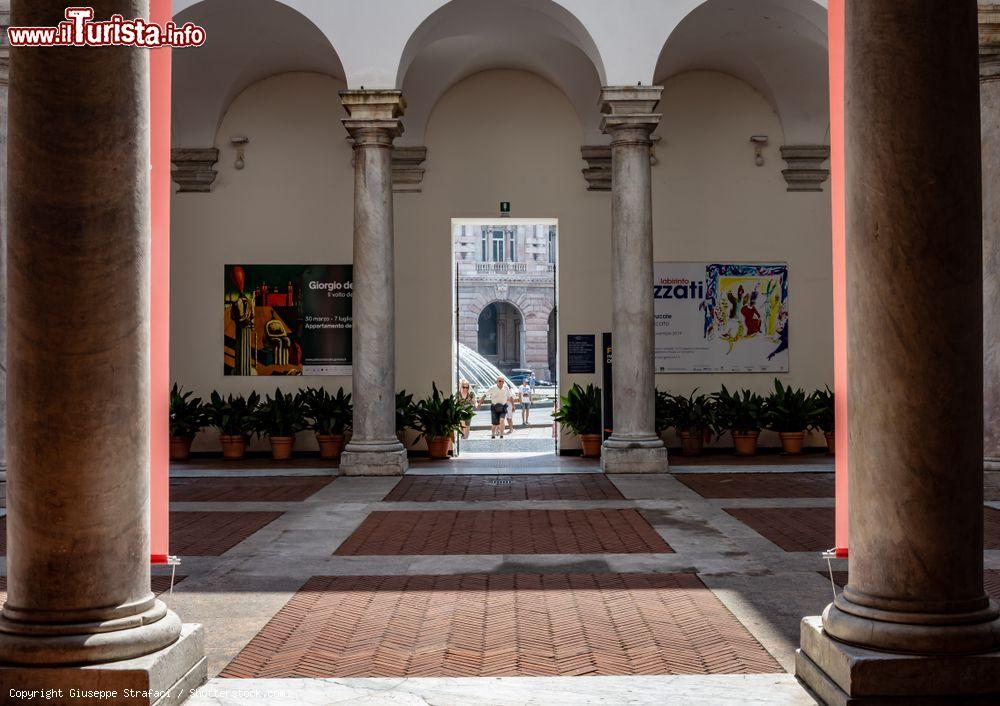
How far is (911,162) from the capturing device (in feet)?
12.1

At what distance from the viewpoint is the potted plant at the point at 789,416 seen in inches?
616

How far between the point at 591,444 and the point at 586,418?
0.43 metres

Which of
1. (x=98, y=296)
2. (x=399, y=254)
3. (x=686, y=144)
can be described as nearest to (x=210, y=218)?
(x=399, y=254)

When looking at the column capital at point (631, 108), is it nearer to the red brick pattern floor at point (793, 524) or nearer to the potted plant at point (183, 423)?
the red brick pattern floor at point (793, 524)

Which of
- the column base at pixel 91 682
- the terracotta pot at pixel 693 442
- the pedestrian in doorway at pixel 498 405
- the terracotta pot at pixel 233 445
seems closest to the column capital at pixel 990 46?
the terracotta pot at pixel 693 442

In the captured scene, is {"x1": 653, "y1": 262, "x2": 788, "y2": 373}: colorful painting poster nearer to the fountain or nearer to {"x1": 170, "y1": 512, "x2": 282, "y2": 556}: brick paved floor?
{"x1": 170, "y1": 512, "x2": 282, "y2": 556}: brick paved floor

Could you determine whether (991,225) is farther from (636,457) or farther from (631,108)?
(636,457)

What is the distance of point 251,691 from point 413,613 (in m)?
1.62

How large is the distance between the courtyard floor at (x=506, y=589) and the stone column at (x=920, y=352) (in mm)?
637

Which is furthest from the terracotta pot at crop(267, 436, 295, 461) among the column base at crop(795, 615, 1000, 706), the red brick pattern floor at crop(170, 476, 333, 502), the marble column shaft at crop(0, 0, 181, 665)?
the column base at crop(795, 615, 1000, 706)

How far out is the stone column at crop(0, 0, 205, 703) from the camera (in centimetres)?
362

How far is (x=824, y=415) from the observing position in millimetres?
15594

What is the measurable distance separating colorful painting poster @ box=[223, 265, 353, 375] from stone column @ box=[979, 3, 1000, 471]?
9811 millimetres

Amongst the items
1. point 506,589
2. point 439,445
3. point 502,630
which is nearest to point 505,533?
point 506,589
